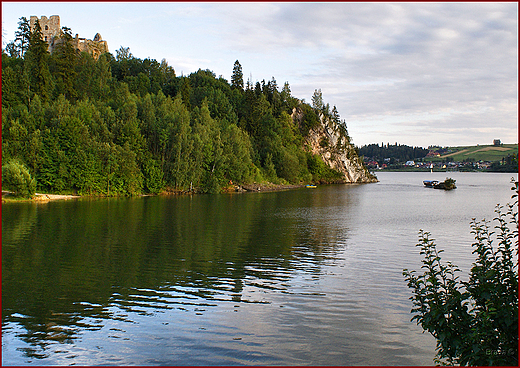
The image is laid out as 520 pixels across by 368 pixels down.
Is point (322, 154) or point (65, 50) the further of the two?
point (322, 154)

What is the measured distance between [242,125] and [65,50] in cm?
4852

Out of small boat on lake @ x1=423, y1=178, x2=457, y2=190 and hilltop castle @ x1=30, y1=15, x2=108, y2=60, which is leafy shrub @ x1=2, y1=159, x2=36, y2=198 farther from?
small boat on lake @ x1=423, y1=178, x2=457, y2=190

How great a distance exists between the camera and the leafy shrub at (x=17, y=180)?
54.0m

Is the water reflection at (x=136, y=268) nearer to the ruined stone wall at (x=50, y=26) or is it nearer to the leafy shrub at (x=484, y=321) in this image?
the leafy shrub at (x=484, y=321)

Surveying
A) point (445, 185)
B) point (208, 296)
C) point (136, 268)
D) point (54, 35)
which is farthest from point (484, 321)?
point (54, 35)

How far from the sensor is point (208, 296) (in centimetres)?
1593

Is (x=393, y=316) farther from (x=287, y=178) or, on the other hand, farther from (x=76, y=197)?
(x=287, y=178)

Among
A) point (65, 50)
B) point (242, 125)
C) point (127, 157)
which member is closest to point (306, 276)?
point (127, 157)

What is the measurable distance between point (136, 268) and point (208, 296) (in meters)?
5.99

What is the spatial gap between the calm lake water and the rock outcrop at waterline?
12154cm

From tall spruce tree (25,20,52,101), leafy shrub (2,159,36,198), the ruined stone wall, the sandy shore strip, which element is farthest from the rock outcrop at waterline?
leafy shrub (2,159,36,198)

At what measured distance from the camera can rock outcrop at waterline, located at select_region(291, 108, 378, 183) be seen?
15375 centimetres

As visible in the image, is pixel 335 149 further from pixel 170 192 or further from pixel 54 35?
pixel 54 35

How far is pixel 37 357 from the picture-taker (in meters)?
10.2
